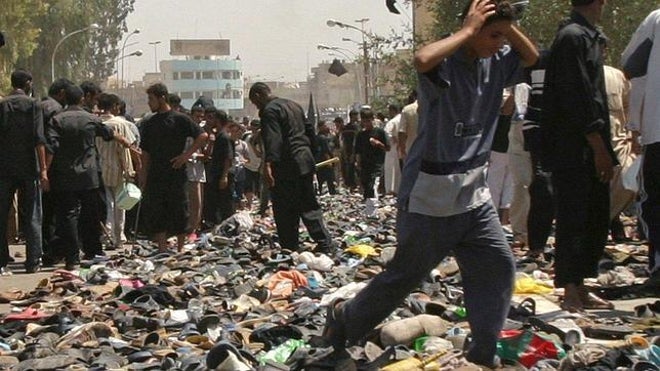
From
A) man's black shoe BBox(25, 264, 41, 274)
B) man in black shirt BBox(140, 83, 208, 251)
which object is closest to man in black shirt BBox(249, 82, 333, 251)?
man in black shirt BBox(140, 83, 208, 251)

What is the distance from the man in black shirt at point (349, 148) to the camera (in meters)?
32.0

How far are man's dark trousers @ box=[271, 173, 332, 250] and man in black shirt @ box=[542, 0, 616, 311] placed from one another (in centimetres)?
488

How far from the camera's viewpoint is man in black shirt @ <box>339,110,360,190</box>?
32.0 m

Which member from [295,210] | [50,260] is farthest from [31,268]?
[295,210]

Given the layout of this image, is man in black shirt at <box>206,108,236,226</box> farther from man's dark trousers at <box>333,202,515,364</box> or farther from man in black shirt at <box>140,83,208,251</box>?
man's dark trousers at <box>333,202,515,364</box>

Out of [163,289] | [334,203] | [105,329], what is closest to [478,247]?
[105,329]

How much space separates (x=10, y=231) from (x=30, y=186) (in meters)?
4.24

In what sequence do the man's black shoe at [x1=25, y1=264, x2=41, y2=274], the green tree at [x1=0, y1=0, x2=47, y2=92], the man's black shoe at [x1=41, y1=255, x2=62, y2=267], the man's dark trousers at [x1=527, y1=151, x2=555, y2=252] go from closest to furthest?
the man's dark trousers at [x1=527, y1=151, x2=555, y2=252] → the man's black shoe at [x1=25, y1=264, x2=41, y2=274] → the man's black shoe at [x1=41, y1=255, x2=62, y2=267] → the green tree at [x1=0, y1=0, x2=47, y2=92]

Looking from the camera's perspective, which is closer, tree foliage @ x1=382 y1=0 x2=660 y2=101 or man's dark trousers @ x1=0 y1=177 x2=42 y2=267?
man's dark trousers @ x1=0 y1=177 x2=42 y2=267

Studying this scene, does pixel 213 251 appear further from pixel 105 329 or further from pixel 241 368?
pixel 241 368

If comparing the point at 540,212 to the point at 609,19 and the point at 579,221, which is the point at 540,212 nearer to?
the point at 579,221

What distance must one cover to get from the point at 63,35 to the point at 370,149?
222 feet

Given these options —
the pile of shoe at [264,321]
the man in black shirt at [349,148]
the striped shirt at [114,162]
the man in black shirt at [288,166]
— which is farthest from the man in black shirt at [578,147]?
the man in black shirt at [349,148]

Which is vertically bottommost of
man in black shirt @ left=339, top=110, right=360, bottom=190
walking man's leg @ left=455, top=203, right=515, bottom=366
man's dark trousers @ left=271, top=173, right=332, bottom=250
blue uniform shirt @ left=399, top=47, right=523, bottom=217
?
man in black shirt @ left=339, top=110, right=360, bottom=190
